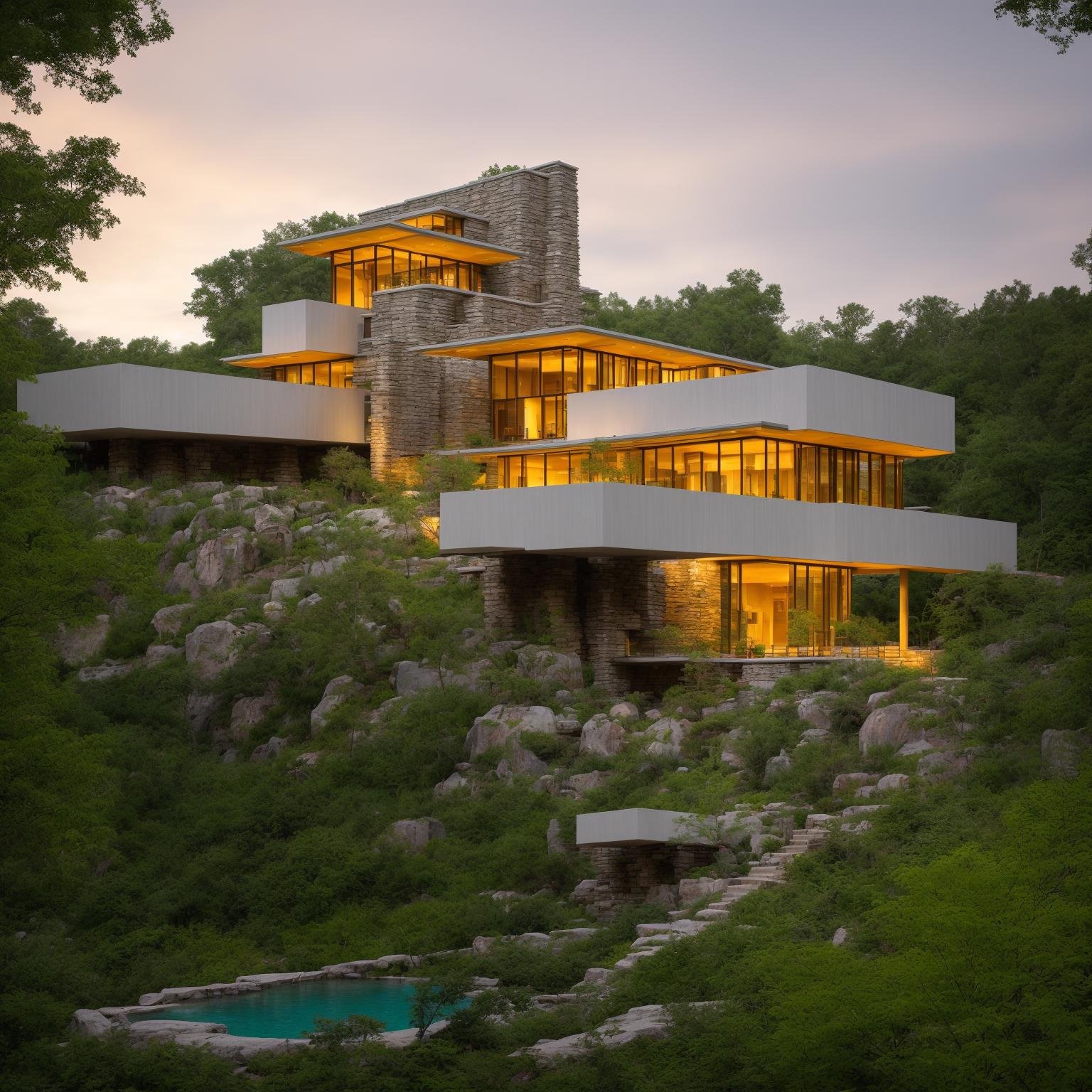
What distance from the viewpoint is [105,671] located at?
134ft

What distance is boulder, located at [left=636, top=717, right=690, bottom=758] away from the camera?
30.7 metres

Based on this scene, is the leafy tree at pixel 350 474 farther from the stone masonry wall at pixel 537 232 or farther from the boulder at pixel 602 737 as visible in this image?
the boulder at pixel 602 737

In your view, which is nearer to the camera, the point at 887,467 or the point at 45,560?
the point at 45,560

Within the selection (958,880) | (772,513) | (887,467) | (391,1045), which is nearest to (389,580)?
(772,513)

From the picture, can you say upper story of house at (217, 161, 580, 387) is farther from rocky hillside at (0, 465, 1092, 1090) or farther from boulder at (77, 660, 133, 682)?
boulder at (77, 660, 133, 682)

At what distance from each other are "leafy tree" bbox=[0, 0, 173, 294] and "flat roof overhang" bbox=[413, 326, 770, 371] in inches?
913

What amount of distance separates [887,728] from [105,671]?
22540mm

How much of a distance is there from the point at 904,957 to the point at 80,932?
20.2 metres

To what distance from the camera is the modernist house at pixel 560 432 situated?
3853 centimetres

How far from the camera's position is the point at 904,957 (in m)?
15.6

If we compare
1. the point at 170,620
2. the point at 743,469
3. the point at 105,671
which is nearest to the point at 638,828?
the point at 743,469

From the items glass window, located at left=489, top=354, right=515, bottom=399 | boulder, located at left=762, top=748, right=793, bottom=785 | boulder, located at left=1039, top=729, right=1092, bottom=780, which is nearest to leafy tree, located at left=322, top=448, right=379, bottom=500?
glass window, located at left=489, top=354, right=515, bottom=399

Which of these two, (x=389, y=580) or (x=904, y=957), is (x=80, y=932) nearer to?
(x=389, y=580)

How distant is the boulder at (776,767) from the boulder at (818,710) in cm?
149
